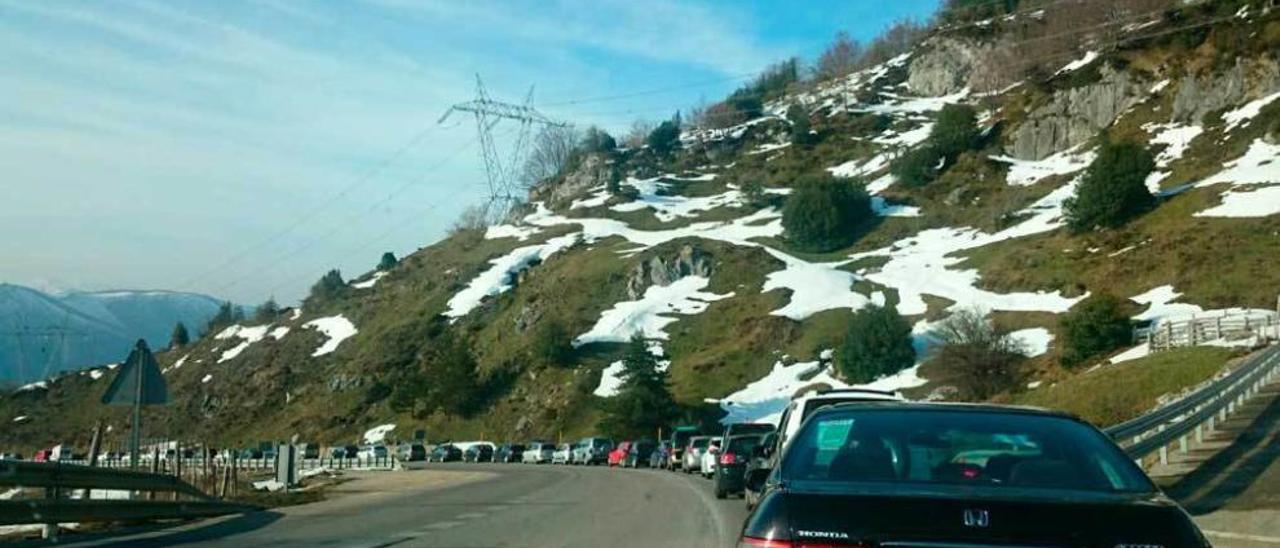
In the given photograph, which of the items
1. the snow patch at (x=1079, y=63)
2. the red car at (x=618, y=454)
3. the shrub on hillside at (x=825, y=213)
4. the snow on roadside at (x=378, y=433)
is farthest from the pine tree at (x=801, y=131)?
the red car at (x=618, y=454)

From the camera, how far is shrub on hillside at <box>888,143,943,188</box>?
402ft

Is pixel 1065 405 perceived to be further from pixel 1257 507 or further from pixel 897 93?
pixel 897 93

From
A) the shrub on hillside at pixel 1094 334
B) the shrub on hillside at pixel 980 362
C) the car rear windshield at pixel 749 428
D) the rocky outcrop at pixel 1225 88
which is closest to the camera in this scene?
the car rear windshield at pixel 749 428

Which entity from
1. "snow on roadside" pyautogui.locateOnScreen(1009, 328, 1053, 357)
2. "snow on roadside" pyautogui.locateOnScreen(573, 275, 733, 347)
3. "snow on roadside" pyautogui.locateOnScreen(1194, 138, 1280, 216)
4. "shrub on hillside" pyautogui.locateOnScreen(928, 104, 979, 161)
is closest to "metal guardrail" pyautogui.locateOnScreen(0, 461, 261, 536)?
"snow on roadside" pyautogui.locateOnScreen(1009, 328, 1053, 357)

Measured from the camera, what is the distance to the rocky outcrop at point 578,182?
17100cm

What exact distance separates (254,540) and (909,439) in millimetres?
12032

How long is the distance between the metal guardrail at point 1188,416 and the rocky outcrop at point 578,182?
138 meters

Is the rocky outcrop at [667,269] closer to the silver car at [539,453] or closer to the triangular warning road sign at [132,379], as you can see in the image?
the silver car at [539,453]

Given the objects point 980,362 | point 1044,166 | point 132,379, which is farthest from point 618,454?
point 1044,166

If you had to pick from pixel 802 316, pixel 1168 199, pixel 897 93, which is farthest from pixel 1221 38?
pixel 897 93

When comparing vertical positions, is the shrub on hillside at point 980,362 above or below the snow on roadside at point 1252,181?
below

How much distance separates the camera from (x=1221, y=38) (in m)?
105

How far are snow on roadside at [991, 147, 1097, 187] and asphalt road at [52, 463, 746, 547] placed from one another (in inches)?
3402

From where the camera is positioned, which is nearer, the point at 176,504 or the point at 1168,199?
the point at 176,504
